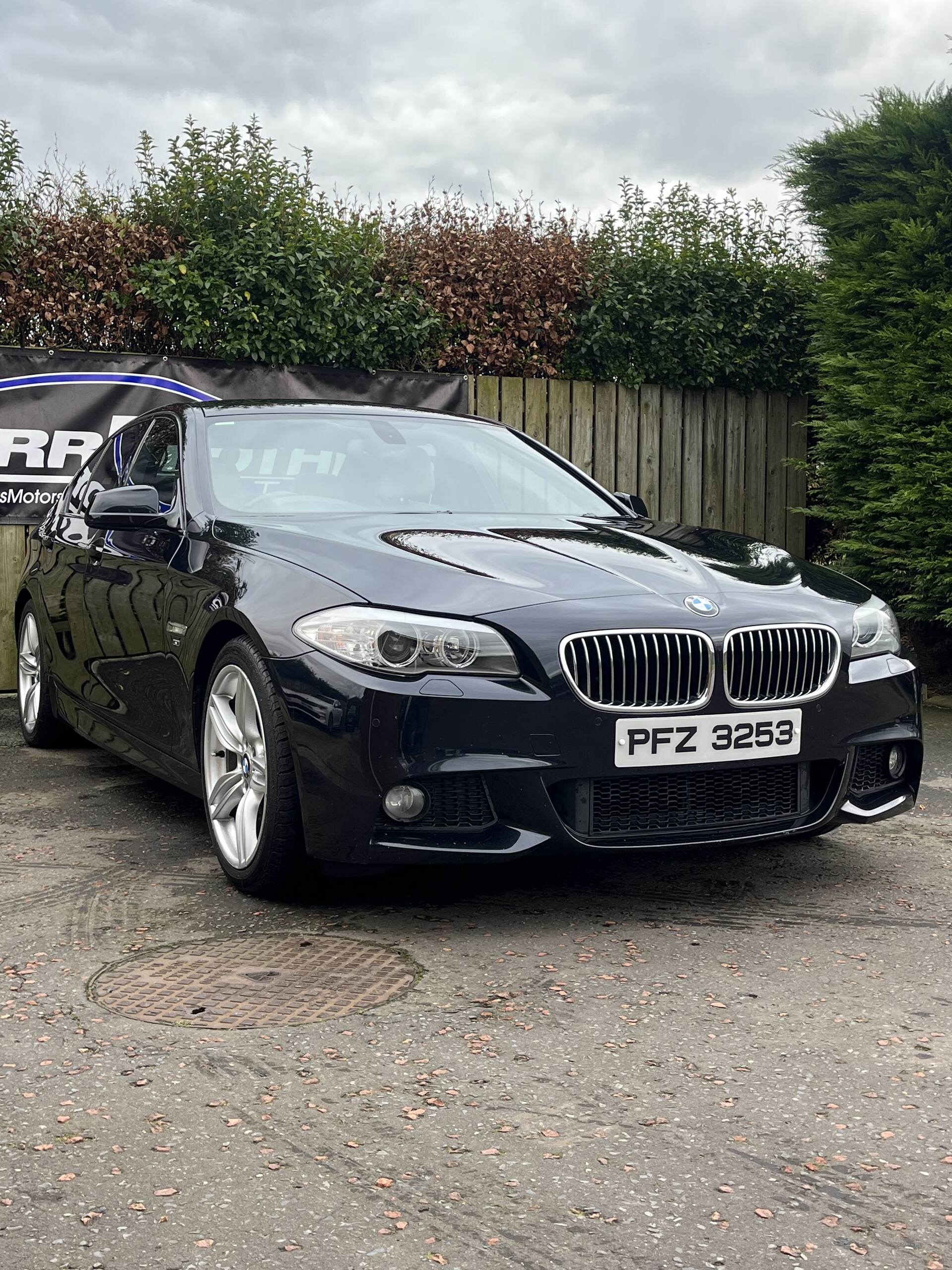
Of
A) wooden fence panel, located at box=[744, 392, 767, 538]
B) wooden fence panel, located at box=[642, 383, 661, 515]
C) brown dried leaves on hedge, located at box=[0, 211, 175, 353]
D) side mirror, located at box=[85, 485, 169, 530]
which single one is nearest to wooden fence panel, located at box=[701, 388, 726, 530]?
wooden fence panel, located at box=[744, 392, 767, 538]

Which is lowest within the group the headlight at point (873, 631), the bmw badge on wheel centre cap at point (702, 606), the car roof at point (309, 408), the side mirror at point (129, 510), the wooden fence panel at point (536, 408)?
the headlight at point (873, 631)

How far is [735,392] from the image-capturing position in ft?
35.8

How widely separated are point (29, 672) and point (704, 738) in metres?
Result: 4.20

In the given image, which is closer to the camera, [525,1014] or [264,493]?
[525,1014]

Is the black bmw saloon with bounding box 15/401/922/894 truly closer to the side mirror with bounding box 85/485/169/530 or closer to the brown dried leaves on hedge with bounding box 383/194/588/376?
the side mirror with bounding box 85/485/169/530

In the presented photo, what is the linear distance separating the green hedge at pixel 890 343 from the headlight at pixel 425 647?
553 cm

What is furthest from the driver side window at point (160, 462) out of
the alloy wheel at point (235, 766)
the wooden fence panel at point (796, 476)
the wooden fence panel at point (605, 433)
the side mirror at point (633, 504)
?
the wooden fence panel at point (796, 476)

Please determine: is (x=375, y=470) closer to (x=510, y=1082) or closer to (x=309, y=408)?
(x=309, y=408)

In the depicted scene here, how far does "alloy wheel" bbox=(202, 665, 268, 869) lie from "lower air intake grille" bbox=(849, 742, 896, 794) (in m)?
1.78

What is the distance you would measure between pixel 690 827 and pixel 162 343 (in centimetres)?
638

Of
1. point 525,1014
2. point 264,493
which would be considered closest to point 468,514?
point 264,493

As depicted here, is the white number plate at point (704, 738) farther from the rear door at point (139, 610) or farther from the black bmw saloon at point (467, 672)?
the rear door at point (139, 610)

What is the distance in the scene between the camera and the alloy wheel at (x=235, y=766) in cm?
415

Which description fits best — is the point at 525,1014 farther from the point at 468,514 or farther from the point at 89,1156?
the point at 468,514
